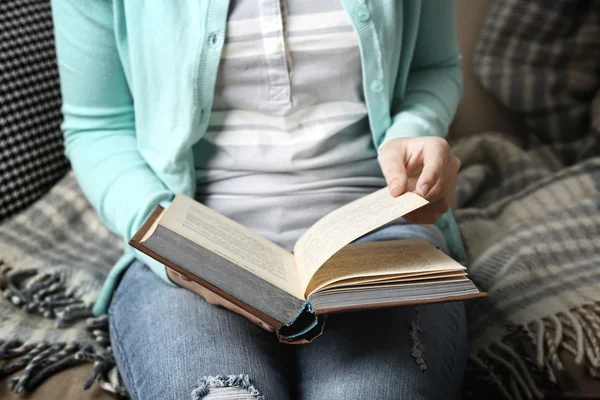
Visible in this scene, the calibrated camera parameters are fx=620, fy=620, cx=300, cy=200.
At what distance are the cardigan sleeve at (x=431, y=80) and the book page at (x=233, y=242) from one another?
24cm

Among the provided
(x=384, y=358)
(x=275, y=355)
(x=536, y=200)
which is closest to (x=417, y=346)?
(x=384, y=358)

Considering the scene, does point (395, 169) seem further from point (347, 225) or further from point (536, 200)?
point (536, 200)

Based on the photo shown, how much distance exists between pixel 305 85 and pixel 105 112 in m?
0.26

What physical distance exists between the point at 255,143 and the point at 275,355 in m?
0.25

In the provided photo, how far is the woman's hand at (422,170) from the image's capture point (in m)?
0.64

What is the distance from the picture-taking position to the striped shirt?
0.72 meters

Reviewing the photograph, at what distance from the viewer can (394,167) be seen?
2.16 ft

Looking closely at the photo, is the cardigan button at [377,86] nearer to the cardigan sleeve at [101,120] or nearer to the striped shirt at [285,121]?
the striped shirt at [285,121]

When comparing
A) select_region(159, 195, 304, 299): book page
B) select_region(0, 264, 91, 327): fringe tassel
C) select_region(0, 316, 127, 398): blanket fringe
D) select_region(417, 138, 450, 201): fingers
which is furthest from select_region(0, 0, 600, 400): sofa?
select_region(417, 138, 450, 201): fingers

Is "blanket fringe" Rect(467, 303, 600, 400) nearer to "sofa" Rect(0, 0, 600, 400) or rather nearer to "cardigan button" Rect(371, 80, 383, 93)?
"cardigan button" Rect(371, 80, 383, 93)

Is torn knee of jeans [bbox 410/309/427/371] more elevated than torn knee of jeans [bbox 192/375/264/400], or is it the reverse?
torn knee of jeans [bbox 192/375/264/400]

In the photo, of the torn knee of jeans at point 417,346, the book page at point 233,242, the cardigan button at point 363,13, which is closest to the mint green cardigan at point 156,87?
the cardigan button at point 363,13

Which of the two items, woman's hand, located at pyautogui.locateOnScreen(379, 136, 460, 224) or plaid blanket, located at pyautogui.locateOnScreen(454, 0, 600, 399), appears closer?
woman's hand, located at pyautogui.locateOnScreen(379, 136, 460, 224)

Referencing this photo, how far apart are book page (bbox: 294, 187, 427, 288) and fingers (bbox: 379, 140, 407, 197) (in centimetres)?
1
